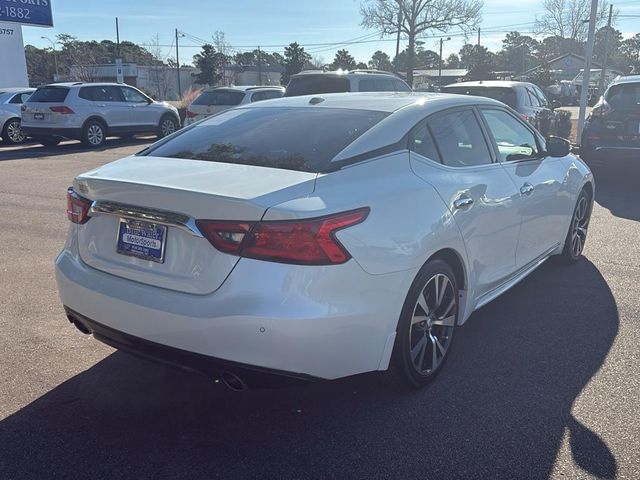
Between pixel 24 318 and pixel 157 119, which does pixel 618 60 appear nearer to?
pixel 157 119

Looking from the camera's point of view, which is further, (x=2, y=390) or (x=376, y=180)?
(x=2, y=390)

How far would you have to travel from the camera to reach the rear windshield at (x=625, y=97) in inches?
376

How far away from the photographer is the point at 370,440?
3.03m

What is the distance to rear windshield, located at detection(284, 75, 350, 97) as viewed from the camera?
12.0 meters

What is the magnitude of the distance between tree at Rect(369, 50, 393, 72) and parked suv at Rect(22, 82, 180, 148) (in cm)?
6922

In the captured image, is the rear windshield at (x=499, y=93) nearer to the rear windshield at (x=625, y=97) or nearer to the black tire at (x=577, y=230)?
the rear windshield at (x=625, y=97)

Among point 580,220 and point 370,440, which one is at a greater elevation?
point 580,220

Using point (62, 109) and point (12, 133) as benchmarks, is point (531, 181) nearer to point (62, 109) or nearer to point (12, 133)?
point (62, 109)

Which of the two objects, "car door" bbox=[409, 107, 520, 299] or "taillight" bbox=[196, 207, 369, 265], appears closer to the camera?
"taillight" bbox=[196, 207, 369, 265]

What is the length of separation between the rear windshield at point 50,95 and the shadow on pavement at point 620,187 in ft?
43.1

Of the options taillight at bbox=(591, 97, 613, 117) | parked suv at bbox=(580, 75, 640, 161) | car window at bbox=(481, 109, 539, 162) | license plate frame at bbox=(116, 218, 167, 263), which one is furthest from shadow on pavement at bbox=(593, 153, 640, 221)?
license plate frame at bbox=(116, 218, 167, 263)

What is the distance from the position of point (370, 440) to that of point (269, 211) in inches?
49.9

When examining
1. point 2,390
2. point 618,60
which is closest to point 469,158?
point 2,390

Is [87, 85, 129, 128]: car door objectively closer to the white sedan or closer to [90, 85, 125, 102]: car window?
[90, 85, 125, 102]: car window
